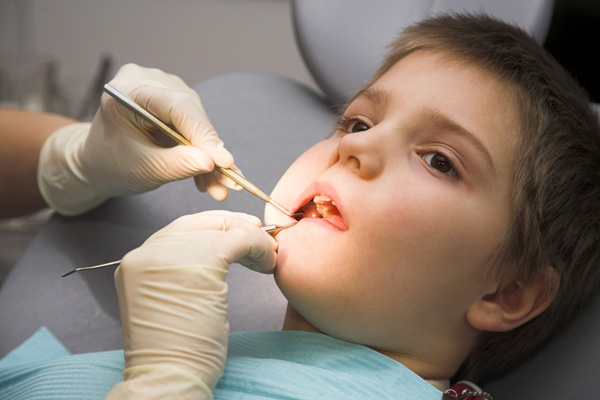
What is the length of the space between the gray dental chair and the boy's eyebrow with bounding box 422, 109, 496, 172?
42 cm

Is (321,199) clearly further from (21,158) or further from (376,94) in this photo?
(21,158)

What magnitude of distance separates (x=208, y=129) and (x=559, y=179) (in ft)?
1.75

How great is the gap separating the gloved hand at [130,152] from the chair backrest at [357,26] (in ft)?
1.25

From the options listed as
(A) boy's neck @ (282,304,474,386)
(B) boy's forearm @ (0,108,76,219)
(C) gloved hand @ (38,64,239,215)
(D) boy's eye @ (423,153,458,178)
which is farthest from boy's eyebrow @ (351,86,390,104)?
(B) boy's forearm @ (0,108,76,219)

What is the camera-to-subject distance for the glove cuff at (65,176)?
1.20 m

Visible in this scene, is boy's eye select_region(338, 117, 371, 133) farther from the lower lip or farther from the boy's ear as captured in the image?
the boy's ear

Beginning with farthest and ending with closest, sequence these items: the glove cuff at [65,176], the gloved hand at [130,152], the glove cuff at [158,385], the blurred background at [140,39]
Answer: the blurred background at [140,39] < the glove cuff at [65,176] < the gloved hand at [130,152] < the glove cuff at [158,385]

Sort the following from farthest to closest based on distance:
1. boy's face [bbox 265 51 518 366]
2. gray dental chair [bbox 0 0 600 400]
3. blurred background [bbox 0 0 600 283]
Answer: blurred background [bbox 0 0 600 283], gray dental chair [bbox 0 0 600 400], boy's face [bbox 265 51 518 366]

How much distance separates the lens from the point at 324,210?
868 mm

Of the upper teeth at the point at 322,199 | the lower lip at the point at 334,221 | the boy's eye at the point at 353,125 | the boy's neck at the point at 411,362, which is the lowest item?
the boy's neck at the point at 411,362

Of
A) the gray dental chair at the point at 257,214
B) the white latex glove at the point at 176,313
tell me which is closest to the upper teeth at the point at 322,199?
the white latex glove at the point at 176,313

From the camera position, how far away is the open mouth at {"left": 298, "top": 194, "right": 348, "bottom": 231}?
842mm

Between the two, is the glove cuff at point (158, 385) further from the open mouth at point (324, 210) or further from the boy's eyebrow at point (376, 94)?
the boy's eyebrow at point (376, 94)

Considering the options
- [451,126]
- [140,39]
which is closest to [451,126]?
[451,126]
